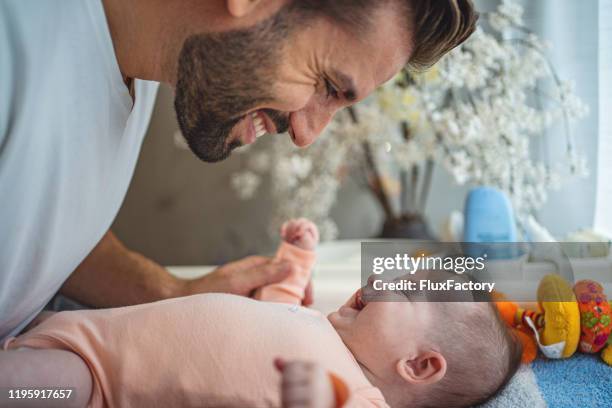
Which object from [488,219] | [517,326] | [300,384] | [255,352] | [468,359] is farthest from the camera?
[488,219]

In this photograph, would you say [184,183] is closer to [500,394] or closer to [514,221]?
[514,221]

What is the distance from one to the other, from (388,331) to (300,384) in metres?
0.33

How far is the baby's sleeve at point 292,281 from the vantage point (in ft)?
3.35

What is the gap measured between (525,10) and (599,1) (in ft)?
0.95

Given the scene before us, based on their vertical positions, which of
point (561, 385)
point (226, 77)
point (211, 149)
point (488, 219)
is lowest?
→ point (561, 385)

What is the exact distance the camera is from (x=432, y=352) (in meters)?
0.76

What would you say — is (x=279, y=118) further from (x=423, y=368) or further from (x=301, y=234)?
(x=423, y=368)

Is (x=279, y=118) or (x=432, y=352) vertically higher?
(x=279, y=118)

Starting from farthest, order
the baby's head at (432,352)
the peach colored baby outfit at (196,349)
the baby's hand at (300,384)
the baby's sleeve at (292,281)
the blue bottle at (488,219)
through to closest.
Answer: the blue bottle at (488,219), the baby's sleeve at (292,281), the baby's head at (432,352), the peach colored baby outfit at (196,349), the baby's hand at (300,384)

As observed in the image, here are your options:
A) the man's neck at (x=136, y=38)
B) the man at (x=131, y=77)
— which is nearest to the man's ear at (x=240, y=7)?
the man at (x=131, y=77)

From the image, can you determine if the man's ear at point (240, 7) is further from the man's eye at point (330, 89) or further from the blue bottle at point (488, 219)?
the blue bottle at point (488, 219)

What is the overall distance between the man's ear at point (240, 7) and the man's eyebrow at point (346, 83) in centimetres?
13

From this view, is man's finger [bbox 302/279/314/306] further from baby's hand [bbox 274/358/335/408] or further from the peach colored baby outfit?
baby's hand [bbox 274/358/335/408]

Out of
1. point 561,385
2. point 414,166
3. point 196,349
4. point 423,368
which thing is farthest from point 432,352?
point 414,166
